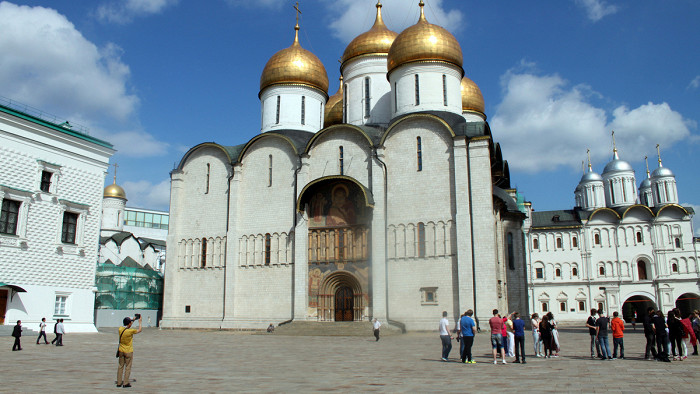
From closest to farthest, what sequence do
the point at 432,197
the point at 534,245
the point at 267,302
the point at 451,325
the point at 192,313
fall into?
the point at 451,325
the point at 432,197
the point at 267,302
the point at 192,313
the point at 534,245

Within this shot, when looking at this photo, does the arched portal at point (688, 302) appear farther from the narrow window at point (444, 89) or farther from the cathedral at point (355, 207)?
the narrow window at point (444, 89)

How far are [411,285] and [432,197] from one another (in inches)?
150

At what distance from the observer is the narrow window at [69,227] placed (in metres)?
21.9

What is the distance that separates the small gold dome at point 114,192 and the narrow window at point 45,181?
28.0 m

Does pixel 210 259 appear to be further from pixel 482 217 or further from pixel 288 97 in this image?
pixel 482 217

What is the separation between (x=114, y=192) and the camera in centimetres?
4834

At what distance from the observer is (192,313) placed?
91.4 feet

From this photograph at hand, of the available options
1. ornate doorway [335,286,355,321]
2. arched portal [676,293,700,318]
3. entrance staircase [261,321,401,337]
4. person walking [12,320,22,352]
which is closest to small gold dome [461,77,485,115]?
ornate doorway [335,286,355,321]

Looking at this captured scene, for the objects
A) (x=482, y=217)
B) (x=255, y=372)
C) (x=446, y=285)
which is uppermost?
(x=482, y=217)

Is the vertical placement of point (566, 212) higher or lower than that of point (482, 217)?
higher

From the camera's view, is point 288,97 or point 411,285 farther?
point 288,97

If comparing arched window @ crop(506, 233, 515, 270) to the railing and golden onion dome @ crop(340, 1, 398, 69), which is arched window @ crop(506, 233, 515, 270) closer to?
the railing

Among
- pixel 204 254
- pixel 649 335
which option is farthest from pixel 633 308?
pixel 649 335

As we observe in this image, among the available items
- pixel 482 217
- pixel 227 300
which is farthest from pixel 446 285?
pixel 227 300
